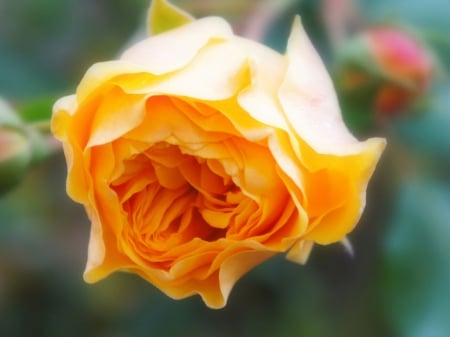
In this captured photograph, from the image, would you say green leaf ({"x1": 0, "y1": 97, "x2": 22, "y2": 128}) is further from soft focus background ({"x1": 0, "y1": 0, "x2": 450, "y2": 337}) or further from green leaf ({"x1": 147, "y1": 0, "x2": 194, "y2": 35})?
soft focus background ({"x1": 0, "y1": 0, "x2": 450, "y2": 337})

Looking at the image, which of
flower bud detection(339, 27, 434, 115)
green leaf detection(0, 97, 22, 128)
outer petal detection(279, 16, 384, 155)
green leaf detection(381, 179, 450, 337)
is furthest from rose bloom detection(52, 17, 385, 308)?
green leaf detection(381, 179, 450, 337)

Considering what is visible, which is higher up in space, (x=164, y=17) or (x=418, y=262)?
(x=164, y=17)

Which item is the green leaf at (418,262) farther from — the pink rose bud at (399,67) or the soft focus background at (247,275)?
the pink rose bud at (399,67)

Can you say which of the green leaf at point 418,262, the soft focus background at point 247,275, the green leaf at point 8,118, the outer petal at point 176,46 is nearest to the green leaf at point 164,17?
the outer petal at point 176,46

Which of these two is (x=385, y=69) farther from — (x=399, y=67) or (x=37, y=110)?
(x=37, y=110)

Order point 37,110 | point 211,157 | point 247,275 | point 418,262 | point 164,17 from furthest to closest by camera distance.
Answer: point 247,275 < point 418,262 < point 37,110 < point 164,17 < point 211,157

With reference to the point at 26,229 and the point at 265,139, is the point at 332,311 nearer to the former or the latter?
the point at 26,229

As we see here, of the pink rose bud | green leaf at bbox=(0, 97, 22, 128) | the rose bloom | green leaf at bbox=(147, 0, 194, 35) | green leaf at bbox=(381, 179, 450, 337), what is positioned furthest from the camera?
green leaf at bbox=(381, 179, 450, 337)

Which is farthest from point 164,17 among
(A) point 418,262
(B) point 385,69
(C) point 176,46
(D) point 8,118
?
(A) point 418,262
